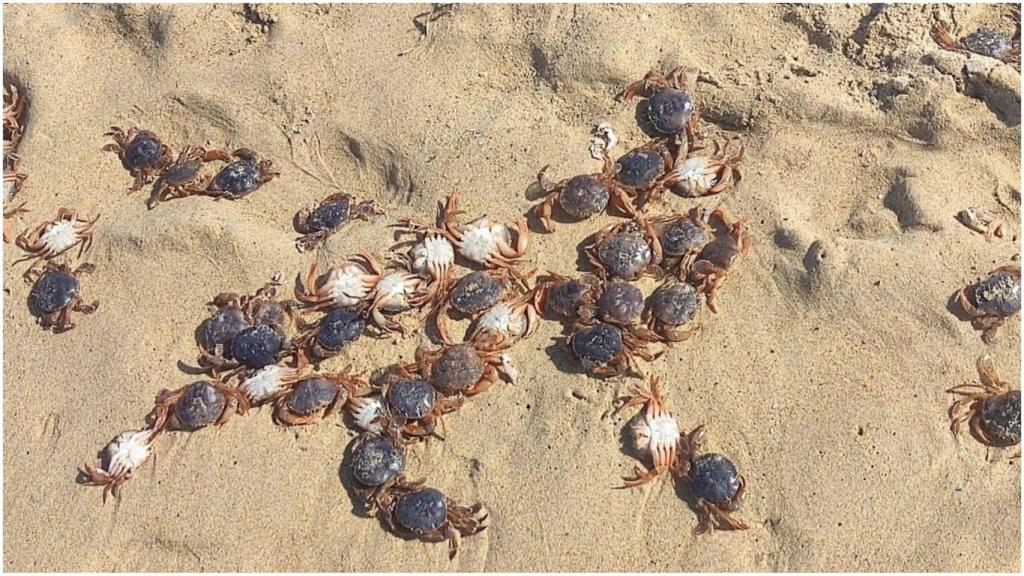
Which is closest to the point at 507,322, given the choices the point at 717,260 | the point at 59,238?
the point at 717,260

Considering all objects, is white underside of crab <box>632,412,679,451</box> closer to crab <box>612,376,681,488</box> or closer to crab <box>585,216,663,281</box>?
crab <box>612,376,681,488</box>

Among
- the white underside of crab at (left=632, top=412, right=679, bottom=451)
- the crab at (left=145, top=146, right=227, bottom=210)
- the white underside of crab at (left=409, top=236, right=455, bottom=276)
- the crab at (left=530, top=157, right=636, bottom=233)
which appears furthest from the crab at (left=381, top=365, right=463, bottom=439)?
the crab at (left=145, top=146, right=227, bottom=210)

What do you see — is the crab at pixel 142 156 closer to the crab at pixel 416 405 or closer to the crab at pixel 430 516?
the crab at pixel 416 405

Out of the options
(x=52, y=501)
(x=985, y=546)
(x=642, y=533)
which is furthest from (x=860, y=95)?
(x=52, y=501)

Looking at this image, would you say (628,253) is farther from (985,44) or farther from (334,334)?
(985,44)

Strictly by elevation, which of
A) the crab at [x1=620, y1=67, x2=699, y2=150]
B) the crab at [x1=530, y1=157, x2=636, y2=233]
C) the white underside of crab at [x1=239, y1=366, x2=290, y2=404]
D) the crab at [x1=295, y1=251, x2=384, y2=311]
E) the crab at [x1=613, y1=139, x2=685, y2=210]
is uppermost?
the crab at [x1=620, y1=67, x2=699, y2=150]
